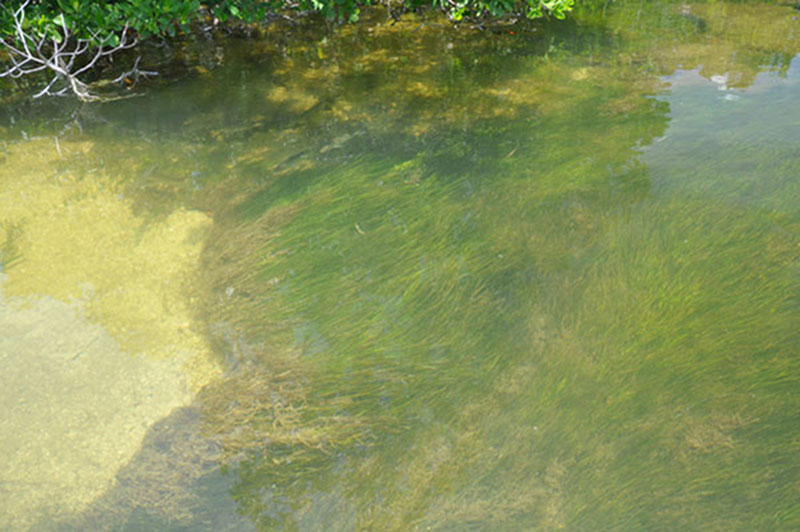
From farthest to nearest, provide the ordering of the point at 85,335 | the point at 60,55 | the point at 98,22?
the point at 60,55
the point at 98,22
the point at 85,335

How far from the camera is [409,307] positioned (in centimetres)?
272

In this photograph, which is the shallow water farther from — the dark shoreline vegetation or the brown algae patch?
the dark shoreline vegetation

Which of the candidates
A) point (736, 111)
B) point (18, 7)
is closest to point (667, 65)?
point (736, 111)

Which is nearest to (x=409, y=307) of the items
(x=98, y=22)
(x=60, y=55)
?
(x=98, y=22)

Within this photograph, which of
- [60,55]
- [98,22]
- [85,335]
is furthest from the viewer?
[60,55]

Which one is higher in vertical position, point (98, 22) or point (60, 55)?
point (98, 22)

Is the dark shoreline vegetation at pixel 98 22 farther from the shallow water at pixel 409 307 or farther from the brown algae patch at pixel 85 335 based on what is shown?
the brown algae patch at pixel 85 335

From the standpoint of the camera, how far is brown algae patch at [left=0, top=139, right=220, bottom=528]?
209 centimetres

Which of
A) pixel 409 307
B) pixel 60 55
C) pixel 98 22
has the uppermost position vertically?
pixel 98 22

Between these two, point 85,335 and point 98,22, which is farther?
point 98,22

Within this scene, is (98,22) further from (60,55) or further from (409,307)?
(409,307)

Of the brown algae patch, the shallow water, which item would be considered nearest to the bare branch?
the shallow water

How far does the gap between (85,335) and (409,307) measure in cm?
145

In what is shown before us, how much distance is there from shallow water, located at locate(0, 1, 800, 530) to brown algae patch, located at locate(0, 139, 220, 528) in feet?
0.04
